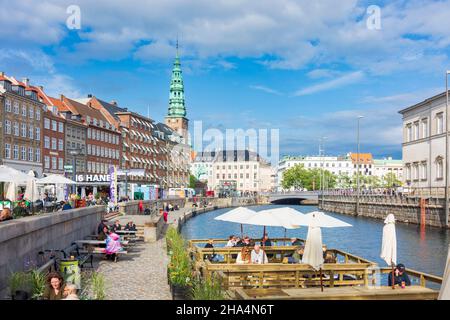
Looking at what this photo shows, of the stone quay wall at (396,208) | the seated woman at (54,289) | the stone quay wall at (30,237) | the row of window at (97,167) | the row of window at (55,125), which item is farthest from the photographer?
the row of window at (97,167)

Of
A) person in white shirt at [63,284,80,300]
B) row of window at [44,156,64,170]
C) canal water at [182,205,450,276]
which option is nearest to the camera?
person in white shirt at [63,284,80,300]

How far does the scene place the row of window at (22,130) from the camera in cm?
5881

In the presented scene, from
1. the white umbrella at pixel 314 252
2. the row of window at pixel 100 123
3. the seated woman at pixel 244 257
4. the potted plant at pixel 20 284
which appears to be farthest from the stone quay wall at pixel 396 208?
the potted plant at pixel 20 284

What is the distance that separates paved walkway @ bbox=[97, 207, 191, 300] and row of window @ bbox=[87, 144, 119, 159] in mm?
64559

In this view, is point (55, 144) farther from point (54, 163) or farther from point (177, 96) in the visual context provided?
point (177, 96)

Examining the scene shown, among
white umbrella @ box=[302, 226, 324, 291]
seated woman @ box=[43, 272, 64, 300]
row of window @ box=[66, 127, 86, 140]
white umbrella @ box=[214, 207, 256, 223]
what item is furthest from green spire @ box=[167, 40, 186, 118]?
seated woman @ box=[43, 272, 64, 300]

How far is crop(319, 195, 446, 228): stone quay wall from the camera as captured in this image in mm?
52938

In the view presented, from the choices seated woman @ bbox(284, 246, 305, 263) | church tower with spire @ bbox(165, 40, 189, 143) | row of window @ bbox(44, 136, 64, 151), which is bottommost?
seated woman @ bbox(284, 246, 305, 263)

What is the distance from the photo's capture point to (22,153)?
205 ft

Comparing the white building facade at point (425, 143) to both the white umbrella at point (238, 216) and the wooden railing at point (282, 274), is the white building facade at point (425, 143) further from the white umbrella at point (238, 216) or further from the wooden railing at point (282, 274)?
the wooden railing at point (282, 274)

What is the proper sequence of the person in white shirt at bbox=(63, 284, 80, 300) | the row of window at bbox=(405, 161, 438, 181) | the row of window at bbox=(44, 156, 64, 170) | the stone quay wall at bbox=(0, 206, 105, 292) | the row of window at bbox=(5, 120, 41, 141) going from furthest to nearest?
the row of window at bbox=(44, 156, 64, 170), the row of window at bbox=(405, 161, 438, 181), the row of window at bbox=(5, 120, 41, 141), the stone quay wall at bbox=(0, 206, 105, 292), the person in white shirt at bbox=(63, 284, 80, 300)

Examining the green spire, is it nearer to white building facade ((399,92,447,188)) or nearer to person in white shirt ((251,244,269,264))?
white building facade ((399,92,447,188))
